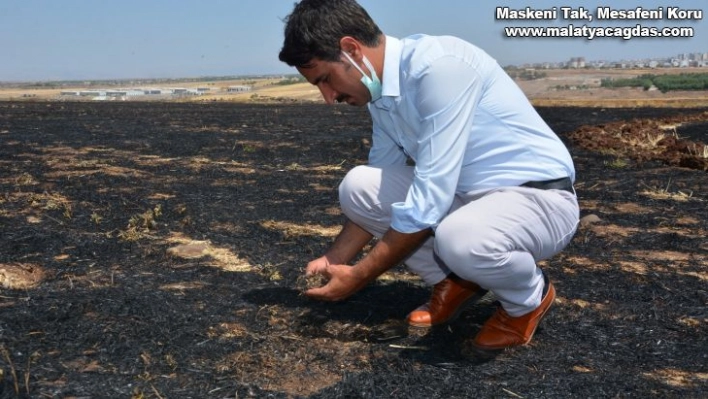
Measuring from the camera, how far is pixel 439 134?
2.54m

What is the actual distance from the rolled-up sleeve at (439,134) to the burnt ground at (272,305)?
66cm

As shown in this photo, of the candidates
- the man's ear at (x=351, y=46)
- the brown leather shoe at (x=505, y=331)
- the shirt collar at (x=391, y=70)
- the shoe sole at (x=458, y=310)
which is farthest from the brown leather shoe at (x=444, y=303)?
the man's ear at (x=351, y=46)

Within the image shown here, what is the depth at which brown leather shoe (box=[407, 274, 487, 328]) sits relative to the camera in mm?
3188

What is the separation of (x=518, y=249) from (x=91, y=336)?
1859 millimetres

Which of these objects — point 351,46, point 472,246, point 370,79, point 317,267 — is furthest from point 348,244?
point 351,46

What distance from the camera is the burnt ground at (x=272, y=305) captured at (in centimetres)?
262

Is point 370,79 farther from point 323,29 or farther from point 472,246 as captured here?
point 472,246

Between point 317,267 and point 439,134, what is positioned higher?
point 439,134

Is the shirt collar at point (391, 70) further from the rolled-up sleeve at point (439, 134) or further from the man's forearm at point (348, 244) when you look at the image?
the man's forearm at point (348, 244)

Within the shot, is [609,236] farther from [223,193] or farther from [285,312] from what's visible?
[223,193]

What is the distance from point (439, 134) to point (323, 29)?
1.93 ft

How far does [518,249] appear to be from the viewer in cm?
275

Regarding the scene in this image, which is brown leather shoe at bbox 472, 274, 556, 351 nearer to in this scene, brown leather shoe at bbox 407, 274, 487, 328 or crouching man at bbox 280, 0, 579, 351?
crouching man at bbox 280, 0, 579, 351

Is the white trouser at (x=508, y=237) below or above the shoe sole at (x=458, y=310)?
above
